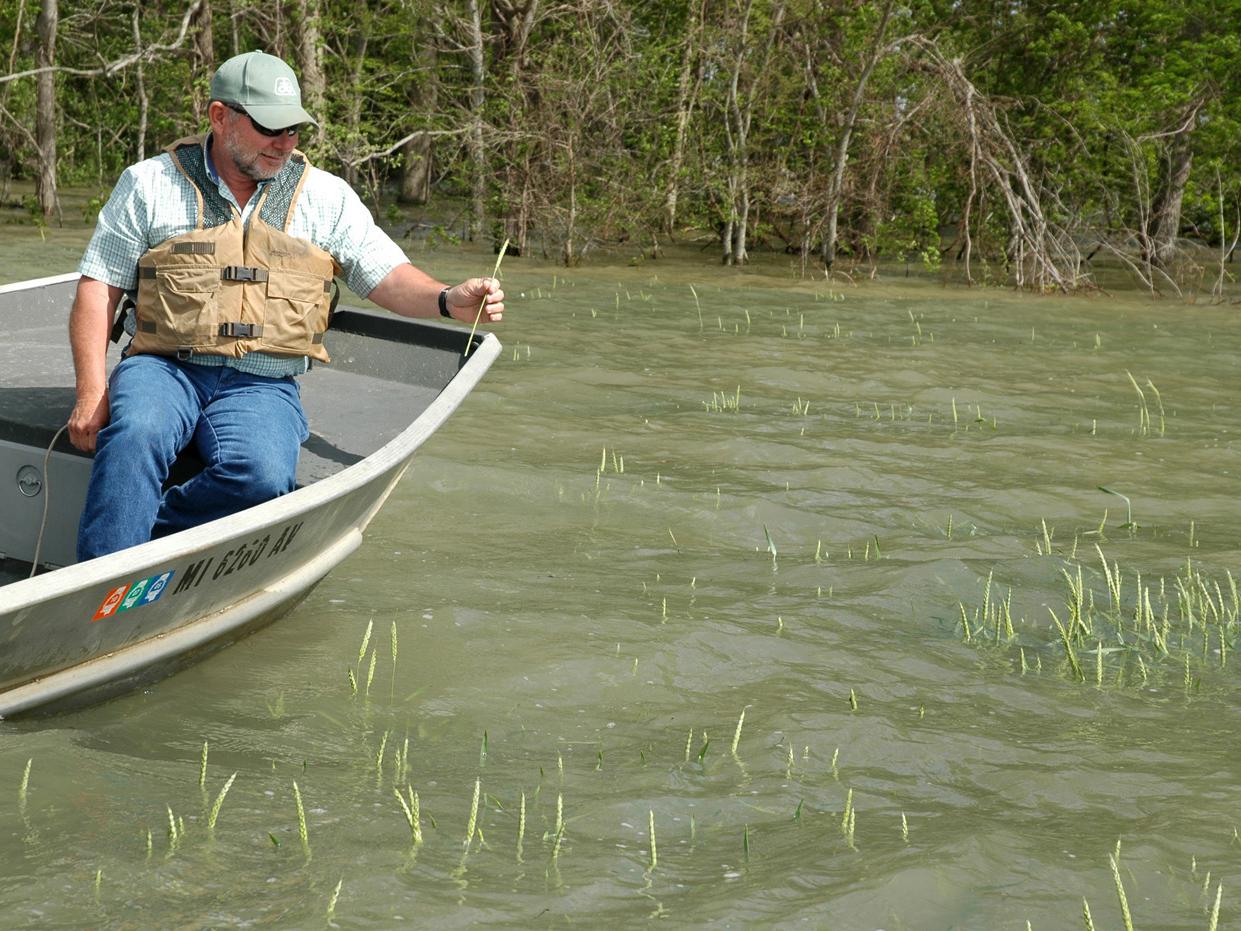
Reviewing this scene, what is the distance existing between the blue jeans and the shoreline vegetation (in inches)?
441

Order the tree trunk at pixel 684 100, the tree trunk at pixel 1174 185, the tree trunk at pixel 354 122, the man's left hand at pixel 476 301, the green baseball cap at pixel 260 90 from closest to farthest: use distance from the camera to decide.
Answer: the green baseball cap at pixel 260 90
the man's left hand at pixel 476 301
the tree trunk at pixel 354 122
the tree trunk at pixel 684 100
the tree trunk at pixel 1174 185

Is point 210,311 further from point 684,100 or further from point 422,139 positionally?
point 422,139

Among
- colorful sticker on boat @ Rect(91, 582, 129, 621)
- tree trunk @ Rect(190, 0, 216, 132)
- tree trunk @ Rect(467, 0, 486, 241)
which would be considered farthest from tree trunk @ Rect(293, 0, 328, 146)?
colorful sticker on boat @ Rect(91, 582, 129, 621)

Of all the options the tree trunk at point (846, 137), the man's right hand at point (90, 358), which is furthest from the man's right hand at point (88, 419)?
the tree trunk at point (846, 137)

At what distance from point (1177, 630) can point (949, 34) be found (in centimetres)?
1602

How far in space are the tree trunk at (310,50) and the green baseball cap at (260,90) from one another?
473 inches

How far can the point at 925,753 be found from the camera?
175 inches

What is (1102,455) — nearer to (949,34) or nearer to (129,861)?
(129,861)

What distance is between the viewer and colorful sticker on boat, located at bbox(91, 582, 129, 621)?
3892mm

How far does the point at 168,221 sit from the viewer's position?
4.74 metres

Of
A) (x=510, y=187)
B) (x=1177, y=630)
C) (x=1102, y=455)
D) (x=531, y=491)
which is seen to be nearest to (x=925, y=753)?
(x=1177, y=630)

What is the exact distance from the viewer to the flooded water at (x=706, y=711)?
3.53 metres

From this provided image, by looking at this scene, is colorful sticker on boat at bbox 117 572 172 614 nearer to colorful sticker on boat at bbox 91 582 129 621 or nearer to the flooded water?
colorful sticker on boat at bbox 91 582 129 621

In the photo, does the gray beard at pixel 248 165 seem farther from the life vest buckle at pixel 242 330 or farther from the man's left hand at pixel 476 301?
the man's left hand at pixel 476 301
